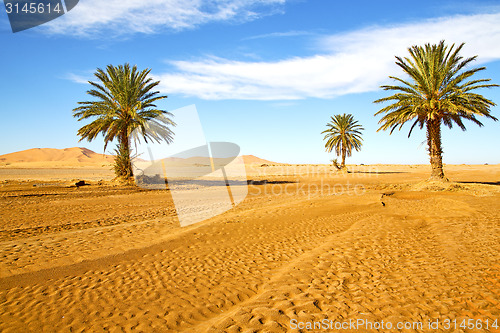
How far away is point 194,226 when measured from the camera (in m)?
10.1

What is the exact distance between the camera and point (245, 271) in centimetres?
621

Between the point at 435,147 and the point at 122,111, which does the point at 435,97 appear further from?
the point at 122,111

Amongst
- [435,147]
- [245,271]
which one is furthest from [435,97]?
[245,271]

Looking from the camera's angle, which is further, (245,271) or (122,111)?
(122,111)

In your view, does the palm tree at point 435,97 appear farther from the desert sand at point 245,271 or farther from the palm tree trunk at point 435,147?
the desert sand at point 245,271

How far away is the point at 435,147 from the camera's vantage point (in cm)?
1973

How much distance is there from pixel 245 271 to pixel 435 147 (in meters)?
19.4

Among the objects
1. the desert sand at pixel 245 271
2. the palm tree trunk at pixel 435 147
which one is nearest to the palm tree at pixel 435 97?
the palm tree trunk at pixel 435 147

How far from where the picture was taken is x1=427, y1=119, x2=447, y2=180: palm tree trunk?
19562 mm

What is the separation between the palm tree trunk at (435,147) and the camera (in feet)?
64.2

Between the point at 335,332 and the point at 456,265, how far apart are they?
378cm

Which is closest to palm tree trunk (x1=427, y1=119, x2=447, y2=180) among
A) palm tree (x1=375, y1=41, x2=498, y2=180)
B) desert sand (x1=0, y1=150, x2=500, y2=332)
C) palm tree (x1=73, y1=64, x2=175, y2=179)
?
palm tree (x1=375, y1=41, x2=498, y2=180)

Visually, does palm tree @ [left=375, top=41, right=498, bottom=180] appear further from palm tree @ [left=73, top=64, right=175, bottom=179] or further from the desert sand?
palm tree @ [left=73, top=64, right=175, bottom=179]

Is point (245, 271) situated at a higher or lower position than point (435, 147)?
lower
